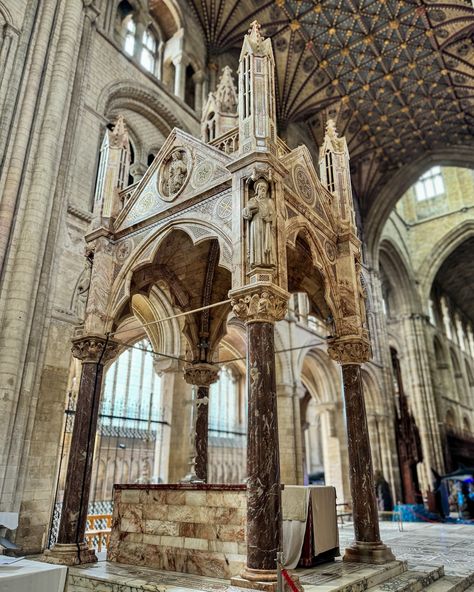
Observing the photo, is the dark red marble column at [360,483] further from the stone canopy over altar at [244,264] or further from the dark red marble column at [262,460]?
the dark red marble column at [262,460]

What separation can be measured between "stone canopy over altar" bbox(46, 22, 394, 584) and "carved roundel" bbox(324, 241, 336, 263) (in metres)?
0.04

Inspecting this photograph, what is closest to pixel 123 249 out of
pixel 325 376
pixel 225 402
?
pixel 325 376

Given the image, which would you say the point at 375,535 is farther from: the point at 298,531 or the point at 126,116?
the point at 126,116

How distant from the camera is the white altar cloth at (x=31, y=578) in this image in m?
3.51

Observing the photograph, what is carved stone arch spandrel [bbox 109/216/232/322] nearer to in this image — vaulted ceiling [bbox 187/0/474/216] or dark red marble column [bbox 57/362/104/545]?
dark red marble column [bbox 57/362/104/545]

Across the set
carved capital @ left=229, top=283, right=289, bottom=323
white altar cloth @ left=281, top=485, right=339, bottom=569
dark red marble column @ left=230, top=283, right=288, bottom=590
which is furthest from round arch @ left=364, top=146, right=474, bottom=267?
dark red marble column @ left=230, top=283, right=288, bottom=590

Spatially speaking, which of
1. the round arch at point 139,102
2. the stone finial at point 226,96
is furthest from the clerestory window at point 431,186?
the stone finial at point 226,96

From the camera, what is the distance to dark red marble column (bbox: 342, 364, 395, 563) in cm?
654

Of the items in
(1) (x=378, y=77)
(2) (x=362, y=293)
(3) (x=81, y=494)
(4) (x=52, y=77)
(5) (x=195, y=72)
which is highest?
(1) (x=378, y=77)

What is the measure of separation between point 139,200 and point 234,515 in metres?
4.92

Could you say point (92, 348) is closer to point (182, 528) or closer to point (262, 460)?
point (182, 528)

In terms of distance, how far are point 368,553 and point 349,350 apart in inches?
110

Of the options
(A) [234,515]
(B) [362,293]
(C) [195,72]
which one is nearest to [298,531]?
(A) [234,515]

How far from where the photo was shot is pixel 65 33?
10.8 meters
